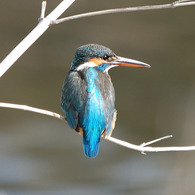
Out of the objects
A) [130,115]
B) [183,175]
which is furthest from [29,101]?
[183,175]

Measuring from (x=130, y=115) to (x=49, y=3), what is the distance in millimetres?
1977

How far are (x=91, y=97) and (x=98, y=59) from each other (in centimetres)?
29

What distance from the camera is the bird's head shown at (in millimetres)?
3291

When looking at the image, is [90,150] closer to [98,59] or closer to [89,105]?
[89,105]

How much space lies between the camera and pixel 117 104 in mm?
6230

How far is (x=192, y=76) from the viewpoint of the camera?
6.69 meters

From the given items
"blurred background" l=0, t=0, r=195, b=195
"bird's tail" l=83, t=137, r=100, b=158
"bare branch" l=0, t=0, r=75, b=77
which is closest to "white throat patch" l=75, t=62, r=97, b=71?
"bird's tail" l=83, t=137, r=100, b=158

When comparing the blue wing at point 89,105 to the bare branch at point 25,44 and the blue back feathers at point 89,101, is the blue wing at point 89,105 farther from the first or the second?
the bare branch at point 25,44

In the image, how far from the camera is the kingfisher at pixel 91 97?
3.04 m

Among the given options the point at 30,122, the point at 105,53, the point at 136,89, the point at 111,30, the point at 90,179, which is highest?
the point at 111,30

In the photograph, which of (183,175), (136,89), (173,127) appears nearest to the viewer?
(183,175)

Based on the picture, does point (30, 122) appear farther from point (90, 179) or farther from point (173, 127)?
point (173, 127)

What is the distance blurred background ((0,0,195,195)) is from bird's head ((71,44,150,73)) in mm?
1363

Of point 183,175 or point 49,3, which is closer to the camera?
point 183,175
